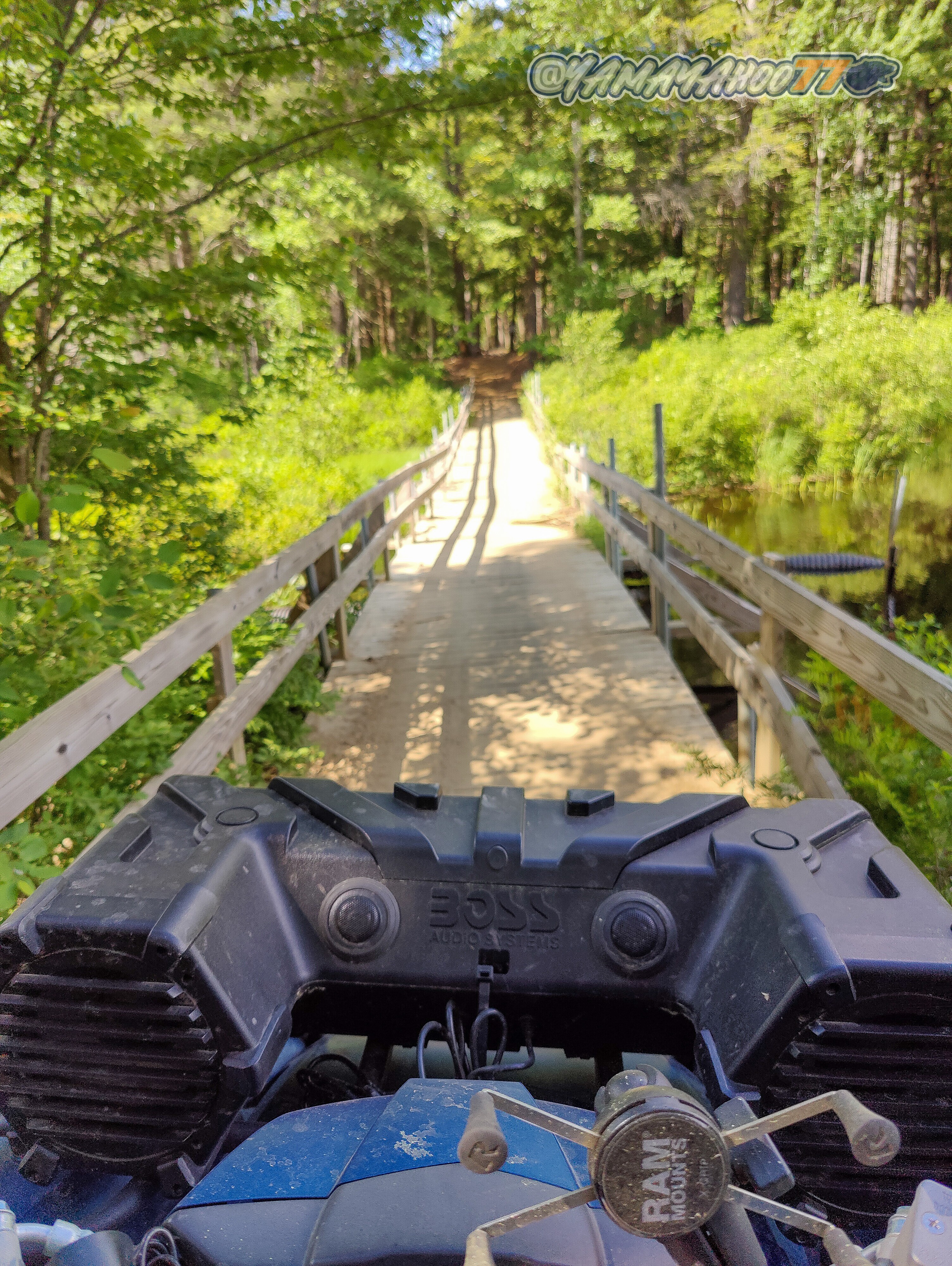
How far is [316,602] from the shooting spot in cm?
531

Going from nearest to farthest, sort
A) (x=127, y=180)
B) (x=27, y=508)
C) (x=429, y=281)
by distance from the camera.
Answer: (x=27, y=508) < (x=127, y=180) < (x=429, y=281)

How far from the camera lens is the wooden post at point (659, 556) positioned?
6.00 m

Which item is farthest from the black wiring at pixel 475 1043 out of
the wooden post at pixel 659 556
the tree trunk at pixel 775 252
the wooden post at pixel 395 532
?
the tree trunk at pixel 775 252

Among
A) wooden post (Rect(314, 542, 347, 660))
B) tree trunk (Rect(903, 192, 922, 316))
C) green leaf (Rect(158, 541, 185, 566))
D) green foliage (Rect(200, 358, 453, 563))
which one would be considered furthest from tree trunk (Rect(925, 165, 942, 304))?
green leaf (Rect(158, 541, 185, 566))

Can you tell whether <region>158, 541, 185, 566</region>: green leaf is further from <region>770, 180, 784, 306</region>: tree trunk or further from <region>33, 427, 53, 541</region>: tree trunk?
<region>770, 180, 784, 306</region>: tree trunk

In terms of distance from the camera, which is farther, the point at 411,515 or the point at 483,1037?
the point at 411,515

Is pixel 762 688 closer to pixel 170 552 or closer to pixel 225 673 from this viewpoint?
pixel 225 673

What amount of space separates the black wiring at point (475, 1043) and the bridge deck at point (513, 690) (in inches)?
84.1

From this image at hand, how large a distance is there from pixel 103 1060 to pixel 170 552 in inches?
50.3

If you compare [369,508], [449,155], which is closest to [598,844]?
[369,508]

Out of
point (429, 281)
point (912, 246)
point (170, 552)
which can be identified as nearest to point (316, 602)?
point (170, 552)

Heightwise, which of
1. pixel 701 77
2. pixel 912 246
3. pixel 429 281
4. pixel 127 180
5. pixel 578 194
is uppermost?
pixel 578 194

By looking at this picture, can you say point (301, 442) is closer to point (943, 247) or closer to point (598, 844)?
point (598, 844)

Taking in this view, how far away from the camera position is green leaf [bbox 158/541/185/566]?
2.24 meters
